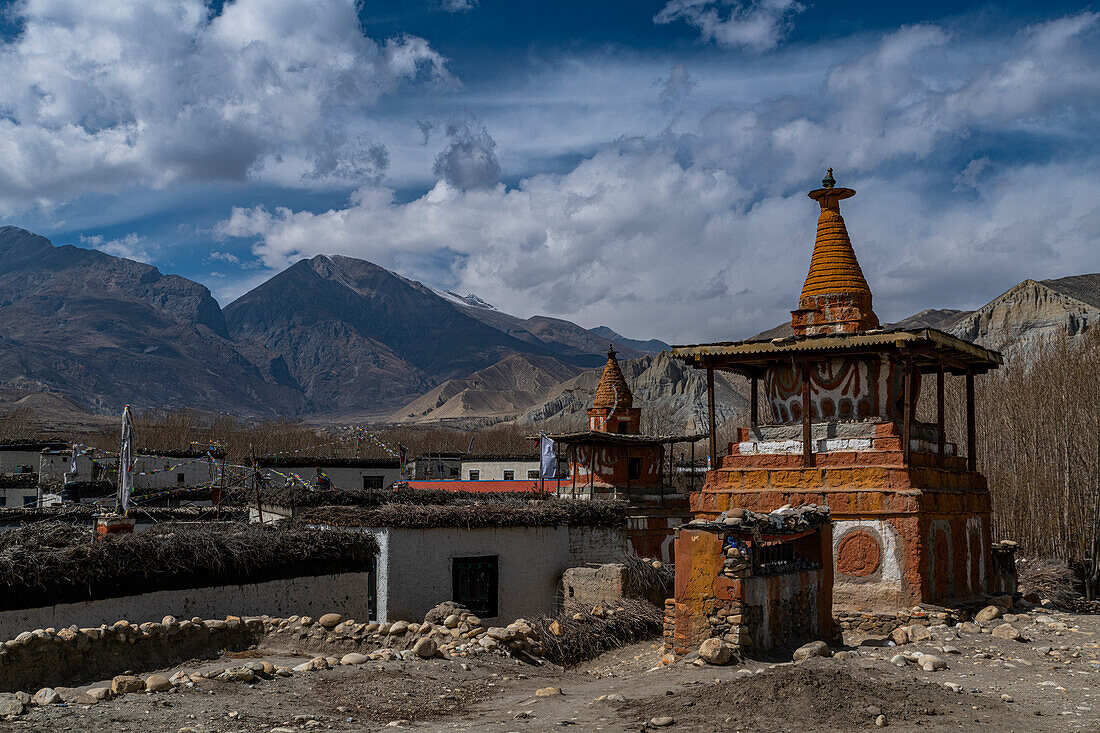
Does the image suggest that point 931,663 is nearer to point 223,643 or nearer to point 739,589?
point 739,589

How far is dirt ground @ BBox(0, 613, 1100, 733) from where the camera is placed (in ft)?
30.8

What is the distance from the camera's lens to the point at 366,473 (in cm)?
4875

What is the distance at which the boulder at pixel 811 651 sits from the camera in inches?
490

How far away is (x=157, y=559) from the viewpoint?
14656 mm

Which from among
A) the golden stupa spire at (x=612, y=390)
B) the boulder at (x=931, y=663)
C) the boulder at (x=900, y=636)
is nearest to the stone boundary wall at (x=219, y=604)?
the boulder at (x=900, y=636)

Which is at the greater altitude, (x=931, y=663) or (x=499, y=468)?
(x=499, y=468)

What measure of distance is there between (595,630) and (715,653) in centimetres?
431

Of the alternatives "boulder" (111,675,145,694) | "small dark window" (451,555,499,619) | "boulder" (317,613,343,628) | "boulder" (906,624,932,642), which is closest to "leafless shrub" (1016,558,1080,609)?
"boulder" (906,624,932,642)

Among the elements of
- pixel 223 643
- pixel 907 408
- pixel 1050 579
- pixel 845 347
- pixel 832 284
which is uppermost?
pixel 832 284

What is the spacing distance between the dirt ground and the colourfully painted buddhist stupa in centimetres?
291

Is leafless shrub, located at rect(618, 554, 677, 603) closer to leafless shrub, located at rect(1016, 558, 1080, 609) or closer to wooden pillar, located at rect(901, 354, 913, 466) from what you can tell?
wooden pillar, located at rect(901, 354, 913, 466)

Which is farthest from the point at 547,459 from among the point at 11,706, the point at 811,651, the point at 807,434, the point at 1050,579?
the point at 11,706

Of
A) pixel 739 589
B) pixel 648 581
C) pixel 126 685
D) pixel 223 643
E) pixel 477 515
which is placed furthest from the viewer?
pixel 477 515

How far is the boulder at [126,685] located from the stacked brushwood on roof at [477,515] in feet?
29.6
